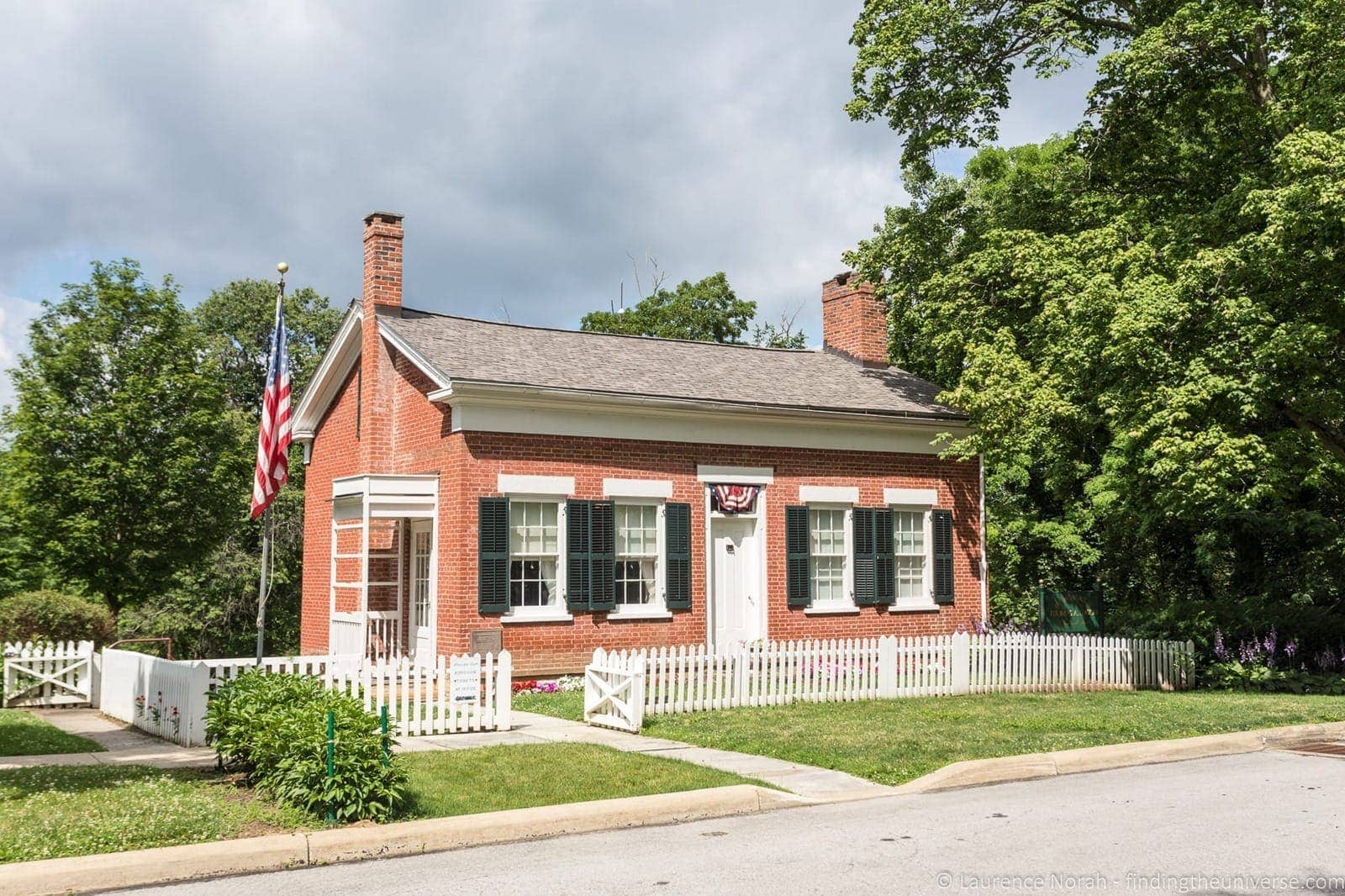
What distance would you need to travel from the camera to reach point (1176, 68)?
19.8 metres

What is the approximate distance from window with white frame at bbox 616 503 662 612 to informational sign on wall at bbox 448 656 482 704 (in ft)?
18.1

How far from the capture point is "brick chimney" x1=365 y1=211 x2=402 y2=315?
19797mm

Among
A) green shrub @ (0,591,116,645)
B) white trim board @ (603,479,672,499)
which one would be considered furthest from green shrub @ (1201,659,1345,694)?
green shrub @ (0,591,116,645)

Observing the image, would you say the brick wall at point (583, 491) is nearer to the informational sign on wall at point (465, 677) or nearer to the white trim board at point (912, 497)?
the white trim board at point (912, 497)

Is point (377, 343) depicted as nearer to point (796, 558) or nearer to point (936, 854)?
point (796, 558)

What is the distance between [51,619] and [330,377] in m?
6.82

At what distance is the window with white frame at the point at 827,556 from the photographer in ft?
65.6

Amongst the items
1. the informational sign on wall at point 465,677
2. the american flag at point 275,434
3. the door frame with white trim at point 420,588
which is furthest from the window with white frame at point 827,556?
the american flag at point 275,434

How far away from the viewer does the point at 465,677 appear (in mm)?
12539

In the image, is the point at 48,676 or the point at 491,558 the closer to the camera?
the point at 48,676

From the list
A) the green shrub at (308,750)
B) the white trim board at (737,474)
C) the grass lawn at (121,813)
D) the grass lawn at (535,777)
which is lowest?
the grass lawn at (535,777)

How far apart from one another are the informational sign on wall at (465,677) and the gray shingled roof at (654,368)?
506 cm

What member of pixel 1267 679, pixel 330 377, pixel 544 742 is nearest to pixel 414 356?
pixel 330 377

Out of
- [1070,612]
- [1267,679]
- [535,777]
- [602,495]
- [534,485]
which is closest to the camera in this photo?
[535,777]
